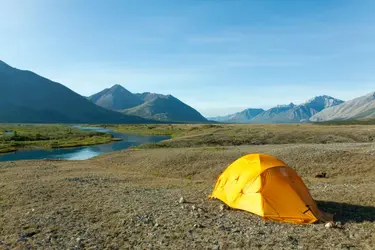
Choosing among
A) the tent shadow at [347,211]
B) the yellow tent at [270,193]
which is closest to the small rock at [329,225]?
the yellow tent at [270,193]

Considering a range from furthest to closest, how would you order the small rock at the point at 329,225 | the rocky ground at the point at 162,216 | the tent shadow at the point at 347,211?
the tent shadow at the point at 347,211 → the small rock at the point at 329,225 → the rocky ground at the point at 162,216

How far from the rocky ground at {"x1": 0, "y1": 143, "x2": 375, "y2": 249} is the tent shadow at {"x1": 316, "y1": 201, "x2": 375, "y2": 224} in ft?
0.16

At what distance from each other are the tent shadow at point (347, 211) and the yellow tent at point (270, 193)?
79 centimetres

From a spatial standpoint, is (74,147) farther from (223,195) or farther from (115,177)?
(223,195)

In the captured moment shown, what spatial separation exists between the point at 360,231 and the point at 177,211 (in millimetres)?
8516

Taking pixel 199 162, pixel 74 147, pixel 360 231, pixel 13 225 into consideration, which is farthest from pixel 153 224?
pixel 74 147

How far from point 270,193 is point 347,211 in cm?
409

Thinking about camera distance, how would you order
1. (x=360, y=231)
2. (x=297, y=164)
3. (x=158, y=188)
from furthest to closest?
(x=297, y=164), (x=158, y=188), (x=360, y=231)

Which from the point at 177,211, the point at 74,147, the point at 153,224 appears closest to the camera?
the point at 153,224

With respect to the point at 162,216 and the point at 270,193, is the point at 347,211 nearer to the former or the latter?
the point at 270,193

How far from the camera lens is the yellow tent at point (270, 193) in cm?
1557

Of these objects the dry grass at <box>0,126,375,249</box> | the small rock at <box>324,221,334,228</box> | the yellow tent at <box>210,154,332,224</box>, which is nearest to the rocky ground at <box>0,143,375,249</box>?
the dry grass at <box>0,126,375,249</box>

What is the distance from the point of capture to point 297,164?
31.9 m

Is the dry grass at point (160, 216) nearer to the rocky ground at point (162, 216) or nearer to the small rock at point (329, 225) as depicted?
the rocky ground at point (162, 216)
